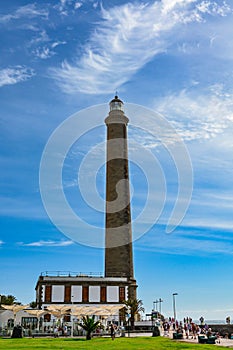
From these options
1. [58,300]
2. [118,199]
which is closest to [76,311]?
[58,300]

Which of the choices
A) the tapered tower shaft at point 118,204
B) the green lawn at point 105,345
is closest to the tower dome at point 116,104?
the tapered tower shaft at point 118,204

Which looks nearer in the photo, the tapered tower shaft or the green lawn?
the green lawn

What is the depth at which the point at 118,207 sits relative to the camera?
161 ft

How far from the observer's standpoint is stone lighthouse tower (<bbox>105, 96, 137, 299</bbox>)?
4728 centimetres

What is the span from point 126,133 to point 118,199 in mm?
8900

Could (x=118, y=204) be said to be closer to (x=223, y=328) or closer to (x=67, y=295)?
(x=67, y=295)

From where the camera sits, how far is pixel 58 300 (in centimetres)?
4416

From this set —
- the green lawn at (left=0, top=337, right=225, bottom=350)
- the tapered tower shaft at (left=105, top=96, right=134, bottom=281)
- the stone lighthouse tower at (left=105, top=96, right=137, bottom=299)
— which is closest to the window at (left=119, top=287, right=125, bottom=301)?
the stone lighthouse tower at (left=105, top=96, right=137, bottom=299)

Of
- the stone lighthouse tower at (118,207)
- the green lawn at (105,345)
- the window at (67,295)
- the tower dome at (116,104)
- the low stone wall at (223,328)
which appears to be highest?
the tower dome at (116,104)

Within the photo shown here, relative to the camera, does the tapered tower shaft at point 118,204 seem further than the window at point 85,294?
Yes

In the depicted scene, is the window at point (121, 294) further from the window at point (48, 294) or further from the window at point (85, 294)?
the window at point (48, 294)

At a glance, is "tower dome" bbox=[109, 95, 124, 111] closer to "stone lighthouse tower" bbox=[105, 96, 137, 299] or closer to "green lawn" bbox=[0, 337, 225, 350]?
"stone lighthouse tower" bbox=[105, 96, 137, 299]

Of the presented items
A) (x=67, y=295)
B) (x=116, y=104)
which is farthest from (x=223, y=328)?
(x=116, y=104)

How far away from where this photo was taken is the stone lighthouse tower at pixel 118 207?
47.3 meters
